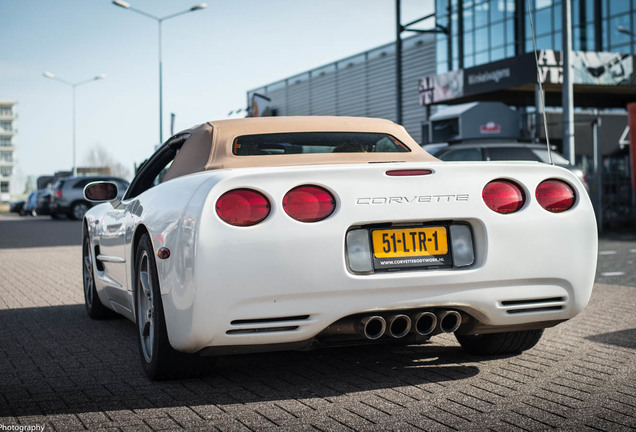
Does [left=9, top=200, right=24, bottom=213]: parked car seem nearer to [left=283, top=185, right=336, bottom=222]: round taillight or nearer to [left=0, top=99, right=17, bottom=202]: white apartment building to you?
[left=283, top=185, right=336, bottom=222]: round taillight

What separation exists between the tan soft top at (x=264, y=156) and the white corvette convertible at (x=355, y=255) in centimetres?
36

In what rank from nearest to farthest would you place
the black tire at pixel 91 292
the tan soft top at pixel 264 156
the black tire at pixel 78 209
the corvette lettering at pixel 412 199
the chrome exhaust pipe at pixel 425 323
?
the corvette lettering at pixel 412 199 < the chrome exhaust pipe at pixel 425 323 < the tan soft top at pixel 264 156 < the black tire at pixel 91 292 < the black tire at pixel 78 209

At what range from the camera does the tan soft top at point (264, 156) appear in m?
4.60

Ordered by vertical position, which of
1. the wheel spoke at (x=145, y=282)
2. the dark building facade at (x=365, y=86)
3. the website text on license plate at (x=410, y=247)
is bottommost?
the wheel spoke at (x=145, y=282)

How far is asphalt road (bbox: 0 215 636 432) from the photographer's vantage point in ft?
11.4

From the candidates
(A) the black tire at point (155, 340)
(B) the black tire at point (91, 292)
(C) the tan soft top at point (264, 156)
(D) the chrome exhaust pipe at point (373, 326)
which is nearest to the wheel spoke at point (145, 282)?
(A) the black tire at point (155, 340)

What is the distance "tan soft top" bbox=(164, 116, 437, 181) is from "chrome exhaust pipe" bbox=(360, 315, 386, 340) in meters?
1.02

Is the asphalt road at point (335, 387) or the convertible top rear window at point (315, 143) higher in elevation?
the convertible top rear window at point (315, 143)

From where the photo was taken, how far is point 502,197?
4.02 metres

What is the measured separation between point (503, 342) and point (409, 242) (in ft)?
4.08

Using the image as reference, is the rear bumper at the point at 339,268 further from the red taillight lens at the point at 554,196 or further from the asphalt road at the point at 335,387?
the asphalt road at the point at 335,387

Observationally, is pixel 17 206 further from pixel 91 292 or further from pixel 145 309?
pixel 145 309

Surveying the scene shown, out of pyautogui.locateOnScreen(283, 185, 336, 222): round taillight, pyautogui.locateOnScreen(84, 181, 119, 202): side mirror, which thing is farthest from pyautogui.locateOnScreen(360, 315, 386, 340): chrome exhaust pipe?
pyautogui.locateOnScreen(84, 181, 119, 202): side mirror

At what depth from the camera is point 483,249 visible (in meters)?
3.94
